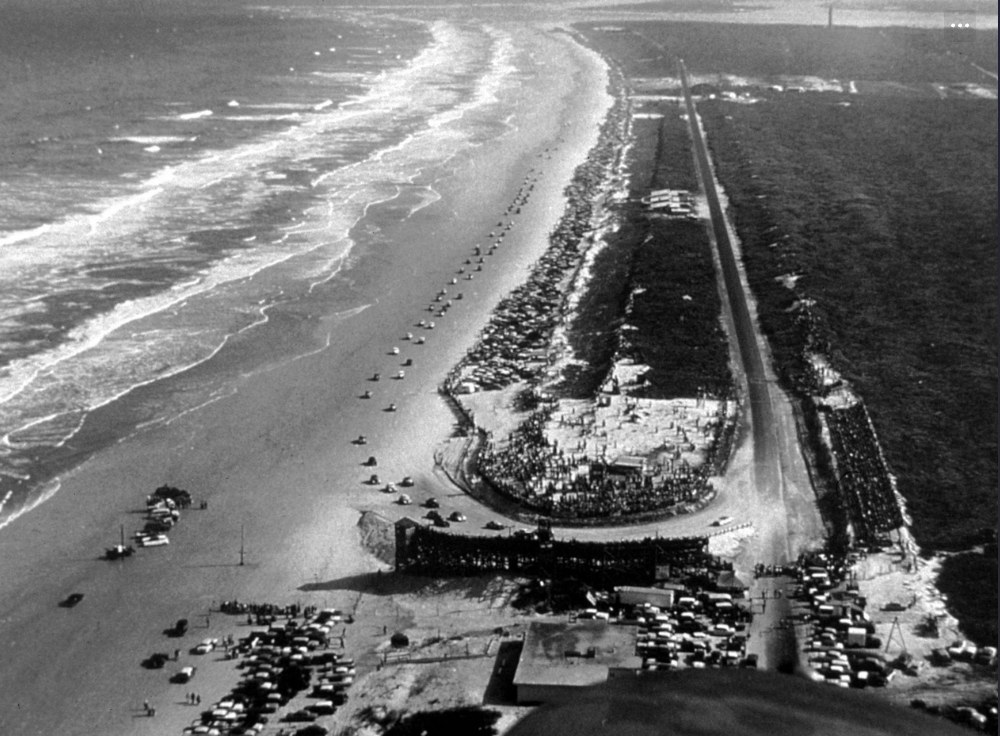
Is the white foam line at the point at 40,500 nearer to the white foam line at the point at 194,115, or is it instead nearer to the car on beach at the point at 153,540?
the car on beach at the point at 153,540

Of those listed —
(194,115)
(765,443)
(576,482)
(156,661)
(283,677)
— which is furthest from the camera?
(194,115)

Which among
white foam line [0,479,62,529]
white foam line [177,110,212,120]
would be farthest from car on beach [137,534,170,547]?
white foam line [177,110,212,120]

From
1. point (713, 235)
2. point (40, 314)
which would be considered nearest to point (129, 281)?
point (40, 314)

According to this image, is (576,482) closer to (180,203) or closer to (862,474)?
(862,474)

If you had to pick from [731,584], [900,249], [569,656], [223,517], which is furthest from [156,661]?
[900,249]

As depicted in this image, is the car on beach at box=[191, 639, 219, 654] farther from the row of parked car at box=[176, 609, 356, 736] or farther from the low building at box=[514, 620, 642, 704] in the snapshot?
the low building at box=[514, 620, 642, 704]

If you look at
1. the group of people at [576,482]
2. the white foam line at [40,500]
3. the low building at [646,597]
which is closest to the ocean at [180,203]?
the white foam line at [40,500]
